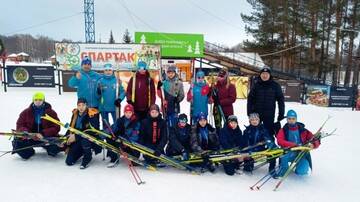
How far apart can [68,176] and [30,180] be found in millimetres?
481

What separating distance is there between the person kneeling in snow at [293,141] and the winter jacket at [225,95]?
3.45ft

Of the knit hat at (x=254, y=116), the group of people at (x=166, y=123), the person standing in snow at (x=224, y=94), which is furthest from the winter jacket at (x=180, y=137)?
the knit hat at (x=254, y=116)

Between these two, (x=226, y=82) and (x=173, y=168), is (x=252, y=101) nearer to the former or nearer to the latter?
(x=226, y=82)

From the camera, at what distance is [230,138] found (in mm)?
4695

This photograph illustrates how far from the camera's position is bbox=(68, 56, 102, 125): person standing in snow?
513 cm

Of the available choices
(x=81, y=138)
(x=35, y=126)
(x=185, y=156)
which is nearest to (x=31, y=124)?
(x=35, y=126)

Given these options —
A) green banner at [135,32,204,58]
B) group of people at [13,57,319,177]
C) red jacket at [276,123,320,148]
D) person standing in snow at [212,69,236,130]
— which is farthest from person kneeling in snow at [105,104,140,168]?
green banner at [135,32,204,58]

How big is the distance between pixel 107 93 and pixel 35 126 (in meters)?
1.29

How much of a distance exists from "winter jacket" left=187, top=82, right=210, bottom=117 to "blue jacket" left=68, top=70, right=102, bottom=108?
5.60 ft

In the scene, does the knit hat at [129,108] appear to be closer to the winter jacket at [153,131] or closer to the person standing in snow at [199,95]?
the winter jacket at [153,131]

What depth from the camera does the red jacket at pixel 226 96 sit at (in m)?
5.18

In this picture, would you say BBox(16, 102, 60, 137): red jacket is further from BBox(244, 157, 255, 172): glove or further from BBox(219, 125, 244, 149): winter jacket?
BBox(244, 157, 255, 172): glove

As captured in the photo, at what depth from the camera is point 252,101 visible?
4965mm

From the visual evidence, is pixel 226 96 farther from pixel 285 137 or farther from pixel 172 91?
pixel 285 137
